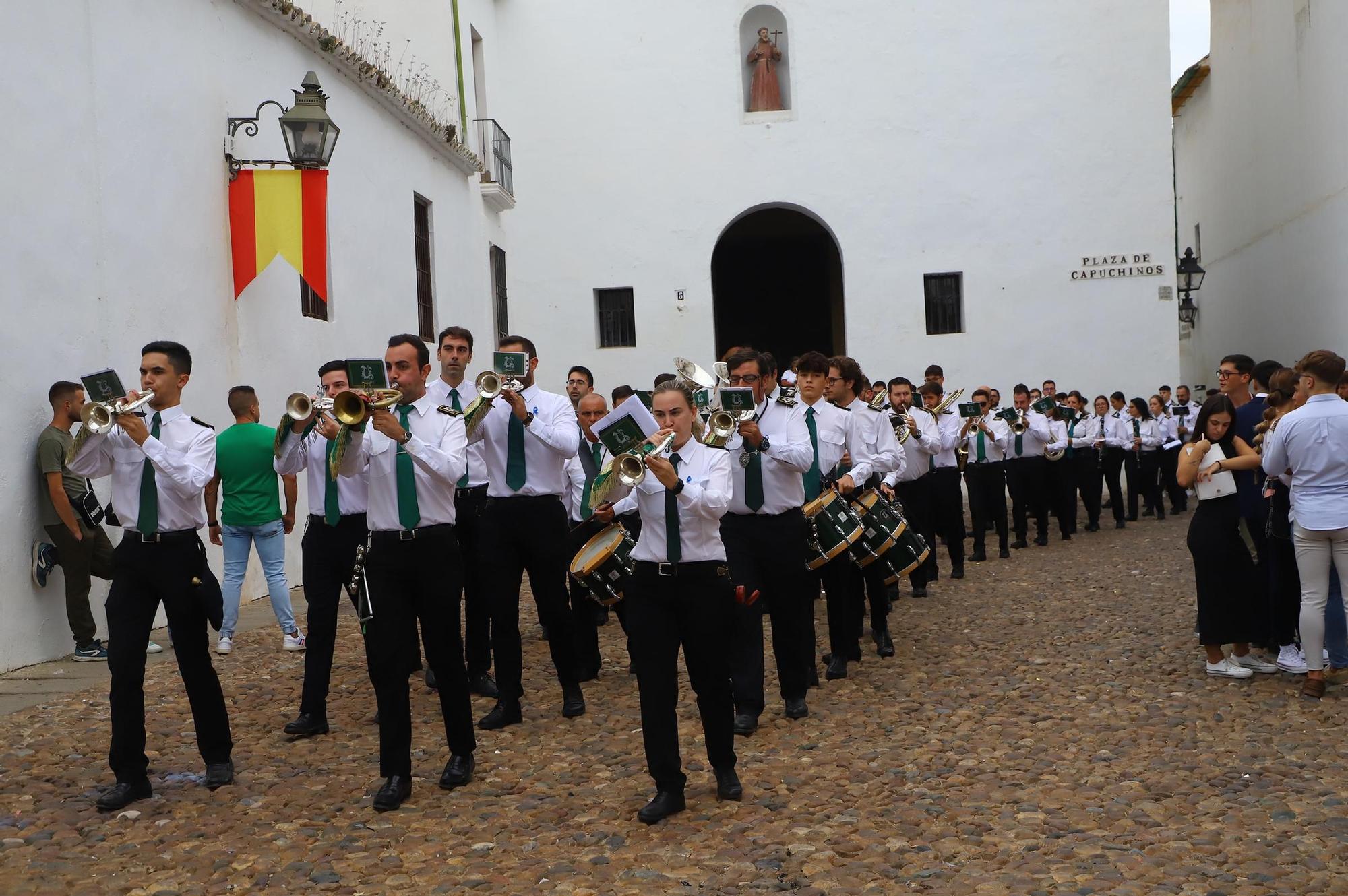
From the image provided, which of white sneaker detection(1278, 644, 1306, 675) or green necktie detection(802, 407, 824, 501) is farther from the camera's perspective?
green necktie detection(802, 407, 824, 501)

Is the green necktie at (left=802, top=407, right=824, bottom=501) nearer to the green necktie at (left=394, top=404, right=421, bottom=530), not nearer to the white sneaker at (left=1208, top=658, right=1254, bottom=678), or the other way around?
the white sneaker at (left=1208, top=658, right=1254, bottom=678)

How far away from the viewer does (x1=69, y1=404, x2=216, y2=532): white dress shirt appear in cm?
582

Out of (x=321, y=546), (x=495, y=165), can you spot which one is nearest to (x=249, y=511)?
(x=321, y=546)

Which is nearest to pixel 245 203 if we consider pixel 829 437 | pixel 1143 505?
pixel 829 437

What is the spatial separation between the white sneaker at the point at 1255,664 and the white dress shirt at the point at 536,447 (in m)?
4.11

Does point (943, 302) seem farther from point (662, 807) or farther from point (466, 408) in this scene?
point (662, 807)

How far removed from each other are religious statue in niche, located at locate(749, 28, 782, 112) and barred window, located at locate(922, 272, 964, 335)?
4.00m

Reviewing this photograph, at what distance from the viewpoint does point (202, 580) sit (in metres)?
6.00

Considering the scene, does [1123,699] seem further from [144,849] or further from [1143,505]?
[1143,505]

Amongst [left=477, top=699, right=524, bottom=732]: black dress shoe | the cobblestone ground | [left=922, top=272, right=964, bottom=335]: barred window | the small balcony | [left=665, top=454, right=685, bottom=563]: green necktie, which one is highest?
the small balcony

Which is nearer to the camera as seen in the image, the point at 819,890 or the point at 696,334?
the point at 819,890

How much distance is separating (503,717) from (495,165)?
14.7m

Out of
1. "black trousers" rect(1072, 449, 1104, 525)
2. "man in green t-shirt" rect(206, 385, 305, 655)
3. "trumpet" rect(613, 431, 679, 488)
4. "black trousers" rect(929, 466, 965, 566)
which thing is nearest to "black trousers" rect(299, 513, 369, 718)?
"man in green t-shirt" rect(206, 385, 305, 655)

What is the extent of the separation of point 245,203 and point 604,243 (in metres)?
11.7
